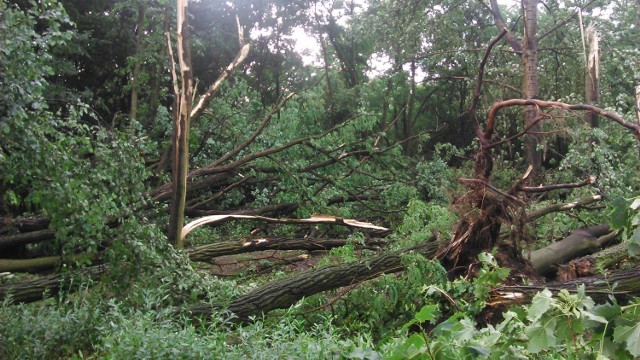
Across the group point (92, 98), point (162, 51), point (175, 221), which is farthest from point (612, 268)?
point (92, 98)

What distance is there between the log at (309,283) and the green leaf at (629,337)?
3.41 metres

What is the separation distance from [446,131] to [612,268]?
14416 millimetres

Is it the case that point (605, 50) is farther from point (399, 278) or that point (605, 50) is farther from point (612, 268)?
point (399, 278)

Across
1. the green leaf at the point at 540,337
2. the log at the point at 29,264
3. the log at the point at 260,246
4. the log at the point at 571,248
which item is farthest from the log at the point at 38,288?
the log at the point at 571,248

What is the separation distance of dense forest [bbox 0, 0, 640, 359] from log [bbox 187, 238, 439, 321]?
0.06 ft

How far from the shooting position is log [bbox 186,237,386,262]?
706 cm

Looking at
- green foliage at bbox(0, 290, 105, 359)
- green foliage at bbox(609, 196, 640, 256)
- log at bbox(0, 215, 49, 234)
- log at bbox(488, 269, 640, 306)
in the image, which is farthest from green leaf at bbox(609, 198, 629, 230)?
log at bbox(0, 215, 49, 234)

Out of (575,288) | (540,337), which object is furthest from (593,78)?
(540,337)

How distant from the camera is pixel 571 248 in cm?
734

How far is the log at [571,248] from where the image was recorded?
23.1ft

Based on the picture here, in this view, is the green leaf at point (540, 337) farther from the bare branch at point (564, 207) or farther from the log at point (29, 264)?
the log at point (29, 264)

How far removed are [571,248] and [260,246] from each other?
3462 mm

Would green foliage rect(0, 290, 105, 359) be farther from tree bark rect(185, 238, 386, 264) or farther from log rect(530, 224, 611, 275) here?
log rect(530, 224, 611, 275)

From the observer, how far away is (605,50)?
11523 mm
